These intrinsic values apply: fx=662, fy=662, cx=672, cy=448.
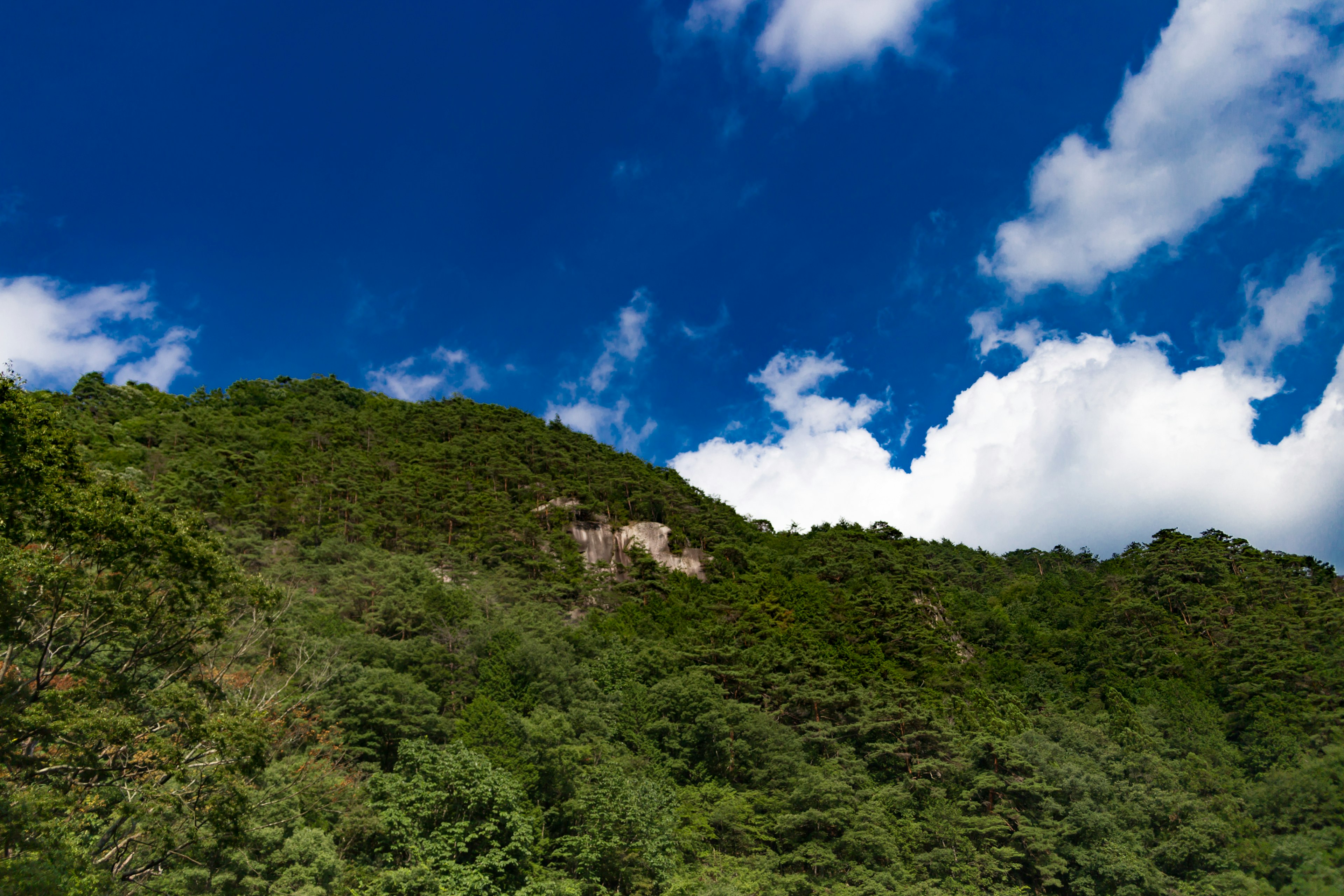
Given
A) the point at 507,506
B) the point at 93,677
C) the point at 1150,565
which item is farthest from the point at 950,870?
the point at 507,506

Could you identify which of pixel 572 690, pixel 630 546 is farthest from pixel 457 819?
pixel 630 546

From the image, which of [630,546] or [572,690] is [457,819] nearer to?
[572,690]

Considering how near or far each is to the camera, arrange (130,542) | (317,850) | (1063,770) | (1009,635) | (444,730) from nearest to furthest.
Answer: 1. (130,542)
2. (317,850)
3. (444,730)
4. (1063,770)
5. (1009,635)

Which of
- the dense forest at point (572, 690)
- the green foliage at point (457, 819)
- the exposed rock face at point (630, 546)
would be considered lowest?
the green foliage at point (457, 819)

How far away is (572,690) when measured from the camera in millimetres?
35406

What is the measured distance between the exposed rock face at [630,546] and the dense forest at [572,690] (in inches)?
50.2

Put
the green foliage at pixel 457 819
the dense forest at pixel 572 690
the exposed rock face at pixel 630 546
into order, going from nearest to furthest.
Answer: the dense forest at pixel 572 690, the green foliage at pixel 457 819, the exposed rock face at pixel 630 546

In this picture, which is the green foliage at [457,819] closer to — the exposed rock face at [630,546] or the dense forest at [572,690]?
→ the dense forest at [572,690]

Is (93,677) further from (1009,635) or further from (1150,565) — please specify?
(1150,565)

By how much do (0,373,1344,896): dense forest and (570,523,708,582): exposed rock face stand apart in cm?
127

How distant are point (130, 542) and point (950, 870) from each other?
33.6m

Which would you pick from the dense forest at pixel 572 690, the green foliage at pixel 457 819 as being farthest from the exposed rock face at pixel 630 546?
the green foliage at pixel 457 819

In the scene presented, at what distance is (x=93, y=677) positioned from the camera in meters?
14.7

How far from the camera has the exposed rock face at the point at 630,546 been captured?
210 ft
